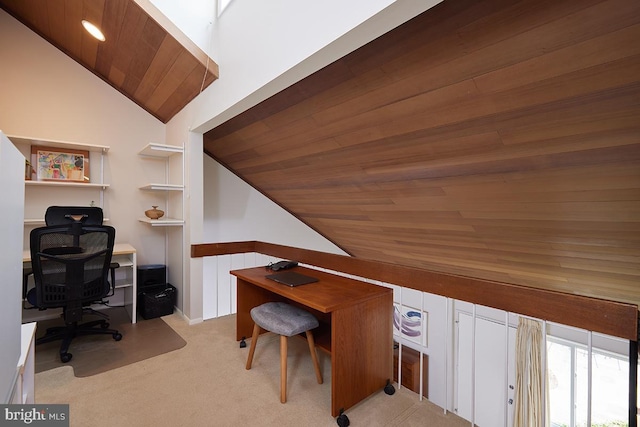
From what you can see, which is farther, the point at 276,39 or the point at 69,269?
the point at 69,269

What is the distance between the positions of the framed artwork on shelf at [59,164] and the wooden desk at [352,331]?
259 cm

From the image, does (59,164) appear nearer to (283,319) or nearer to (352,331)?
(283,319)

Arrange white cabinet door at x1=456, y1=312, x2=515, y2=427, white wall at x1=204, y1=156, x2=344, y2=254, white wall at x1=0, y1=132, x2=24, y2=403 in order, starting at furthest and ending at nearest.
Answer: white wall at x1=204, y1=156, x2=344, y2=254 < white cabinet door at x1=456, y1=312, x2=515, y2=427 < white wall at x1=0, y1=132, x2=24, y2=403

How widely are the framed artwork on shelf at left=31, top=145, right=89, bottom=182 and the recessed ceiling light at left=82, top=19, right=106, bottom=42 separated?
123 centimetres

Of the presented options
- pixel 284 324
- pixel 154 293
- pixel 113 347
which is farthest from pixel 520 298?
pixel 154 293

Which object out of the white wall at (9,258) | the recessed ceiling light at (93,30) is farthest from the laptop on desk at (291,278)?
the recessed ceiling light at (93,30)

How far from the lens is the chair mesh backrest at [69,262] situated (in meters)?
2.26

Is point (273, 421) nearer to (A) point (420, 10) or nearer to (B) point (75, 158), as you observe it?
(A) point (420, 10)

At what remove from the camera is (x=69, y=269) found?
2.34m

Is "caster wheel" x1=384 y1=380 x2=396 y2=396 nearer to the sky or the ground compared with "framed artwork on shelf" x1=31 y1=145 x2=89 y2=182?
nearer to the ground

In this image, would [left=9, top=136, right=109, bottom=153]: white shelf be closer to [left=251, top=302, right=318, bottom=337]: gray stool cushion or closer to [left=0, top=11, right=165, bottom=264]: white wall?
[left=0, top=11, right=165, bottom=264]: white wall

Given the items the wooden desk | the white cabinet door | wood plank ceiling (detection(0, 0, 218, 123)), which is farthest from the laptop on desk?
the white cabinet door

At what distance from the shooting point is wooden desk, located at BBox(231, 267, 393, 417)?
63.2 inches

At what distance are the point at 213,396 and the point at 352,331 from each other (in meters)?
0.98
